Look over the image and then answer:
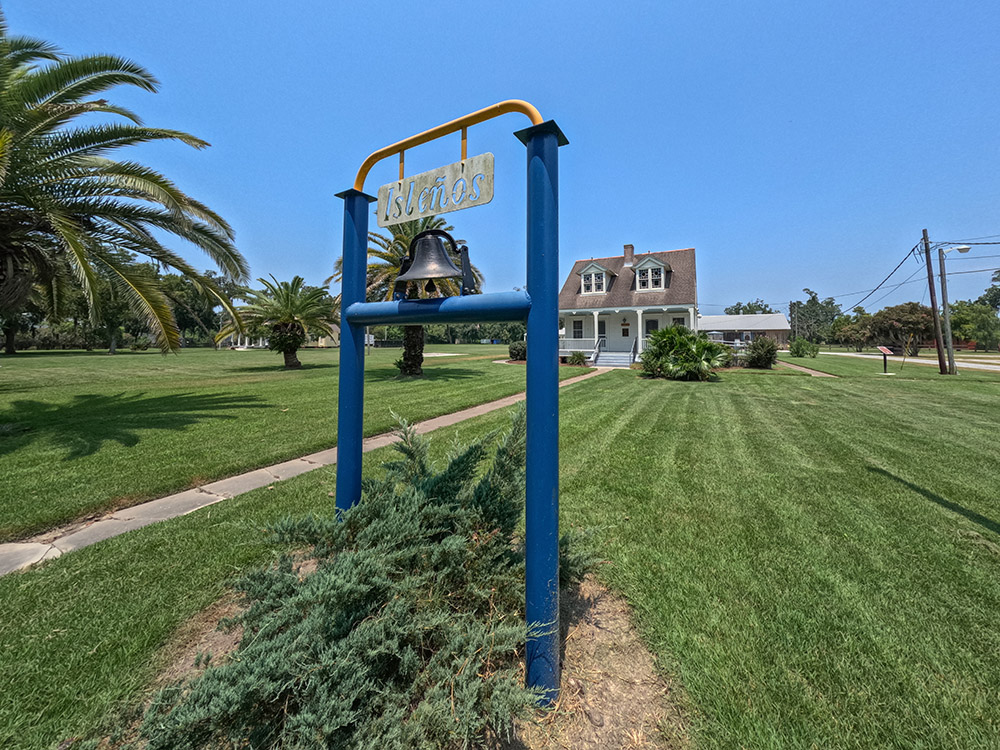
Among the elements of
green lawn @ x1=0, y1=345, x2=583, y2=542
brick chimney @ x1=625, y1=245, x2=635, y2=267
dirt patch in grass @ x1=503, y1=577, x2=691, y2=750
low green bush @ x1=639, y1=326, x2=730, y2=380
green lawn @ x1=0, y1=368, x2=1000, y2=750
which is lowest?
dirt patch in grass @ x1=503, y1=577, x2=691, y2=750

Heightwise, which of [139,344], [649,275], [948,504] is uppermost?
[649,275]

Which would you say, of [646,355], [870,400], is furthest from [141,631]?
[646,355]

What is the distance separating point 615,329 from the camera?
86.4 feet

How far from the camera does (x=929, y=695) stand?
187cm

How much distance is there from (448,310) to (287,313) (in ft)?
70.7

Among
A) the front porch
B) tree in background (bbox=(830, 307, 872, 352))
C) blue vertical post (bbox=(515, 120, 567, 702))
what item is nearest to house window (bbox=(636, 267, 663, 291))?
the front porch

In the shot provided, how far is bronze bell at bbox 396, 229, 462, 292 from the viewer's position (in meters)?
2.14

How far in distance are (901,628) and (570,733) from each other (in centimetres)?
209

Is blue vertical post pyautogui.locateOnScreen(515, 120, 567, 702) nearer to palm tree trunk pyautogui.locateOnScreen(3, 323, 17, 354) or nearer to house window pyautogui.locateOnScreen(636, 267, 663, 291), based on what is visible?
house window pyautogui.locateOnScreen(636, 267, 663, 291)

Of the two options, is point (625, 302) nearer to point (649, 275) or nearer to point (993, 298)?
point (649, 275)

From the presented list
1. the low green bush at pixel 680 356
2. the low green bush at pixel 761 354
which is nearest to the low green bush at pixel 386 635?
the low green bush at pixel 680 356

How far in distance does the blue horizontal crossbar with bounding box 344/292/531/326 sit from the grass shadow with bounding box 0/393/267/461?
6065 mm

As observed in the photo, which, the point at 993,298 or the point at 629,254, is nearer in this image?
the point at 629,254

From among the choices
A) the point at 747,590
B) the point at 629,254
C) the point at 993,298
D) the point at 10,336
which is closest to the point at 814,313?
the point at 993,298
